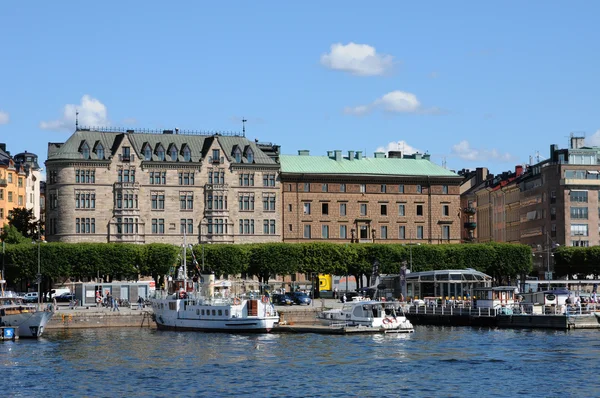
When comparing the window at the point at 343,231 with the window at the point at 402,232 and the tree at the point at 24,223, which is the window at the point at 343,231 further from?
the tree at the point at 24,223

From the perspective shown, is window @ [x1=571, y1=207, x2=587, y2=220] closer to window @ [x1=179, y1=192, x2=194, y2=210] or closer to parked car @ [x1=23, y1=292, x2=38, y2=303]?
window @ [x1=179, y1=192, x2=194, y2=210]

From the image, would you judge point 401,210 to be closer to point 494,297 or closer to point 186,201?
point 186,201

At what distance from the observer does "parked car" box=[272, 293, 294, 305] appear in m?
126

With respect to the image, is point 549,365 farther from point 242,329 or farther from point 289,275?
point 289,275

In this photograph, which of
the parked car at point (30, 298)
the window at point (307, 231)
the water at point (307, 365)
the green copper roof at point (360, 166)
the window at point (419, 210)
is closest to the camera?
the water at point (307, 365)

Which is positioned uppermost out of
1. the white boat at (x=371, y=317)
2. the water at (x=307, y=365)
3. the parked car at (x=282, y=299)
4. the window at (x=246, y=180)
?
the window at (x=246, y=180)

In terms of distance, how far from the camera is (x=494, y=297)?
111 metres

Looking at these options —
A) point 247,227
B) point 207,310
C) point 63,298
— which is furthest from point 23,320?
point 247,227

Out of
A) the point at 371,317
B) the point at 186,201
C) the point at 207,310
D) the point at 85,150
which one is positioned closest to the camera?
the point at 371,317

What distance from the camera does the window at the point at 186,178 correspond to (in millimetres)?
151500

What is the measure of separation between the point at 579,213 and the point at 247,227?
49.7m

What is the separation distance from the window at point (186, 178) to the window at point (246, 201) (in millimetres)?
6412

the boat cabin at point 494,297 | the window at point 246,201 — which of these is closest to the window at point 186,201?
the window at point 246,201

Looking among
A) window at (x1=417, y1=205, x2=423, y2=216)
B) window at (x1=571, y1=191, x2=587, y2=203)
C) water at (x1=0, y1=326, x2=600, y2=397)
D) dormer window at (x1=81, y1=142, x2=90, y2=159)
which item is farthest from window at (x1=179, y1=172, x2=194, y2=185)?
window at (x1=571, y1=191, x2=587, y2=203)
